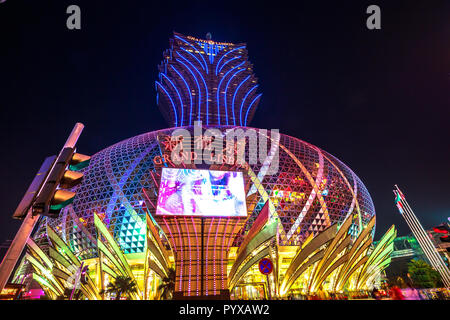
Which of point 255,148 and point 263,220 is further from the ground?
point 255,148

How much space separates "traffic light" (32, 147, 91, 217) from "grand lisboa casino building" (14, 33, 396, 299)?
1913 centimetres

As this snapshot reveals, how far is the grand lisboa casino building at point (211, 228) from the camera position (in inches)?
982

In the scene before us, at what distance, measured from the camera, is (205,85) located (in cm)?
7906

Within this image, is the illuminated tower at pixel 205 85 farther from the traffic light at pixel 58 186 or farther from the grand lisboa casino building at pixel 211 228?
the traffic light at pixel 58 186

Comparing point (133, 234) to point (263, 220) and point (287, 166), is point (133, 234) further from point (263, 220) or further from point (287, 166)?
point (287, 166)

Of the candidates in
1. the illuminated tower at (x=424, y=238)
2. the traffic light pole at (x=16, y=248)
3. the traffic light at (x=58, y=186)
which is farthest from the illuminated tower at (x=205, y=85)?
the traffic light pole at (x=16, y=248)

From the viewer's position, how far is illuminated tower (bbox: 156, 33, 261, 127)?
75312 mm

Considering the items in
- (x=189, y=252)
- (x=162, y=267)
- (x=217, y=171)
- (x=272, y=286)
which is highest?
(x=217, y=171)

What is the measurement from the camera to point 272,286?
35.6 metres

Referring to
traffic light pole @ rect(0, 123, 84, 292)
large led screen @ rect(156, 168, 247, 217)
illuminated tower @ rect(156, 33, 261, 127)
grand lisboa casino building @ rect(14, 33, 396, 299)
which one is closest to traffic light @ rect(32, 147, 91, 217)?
traffic light pole @ rect(0, 123, 84, 292)

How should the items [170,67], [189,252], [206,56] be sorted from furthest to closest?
[206,56]
[170,67]
[189,252]

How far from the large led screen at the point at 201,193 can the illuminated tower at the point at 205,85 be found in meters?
49.0

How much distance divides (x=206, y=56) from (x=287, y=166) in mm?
59507

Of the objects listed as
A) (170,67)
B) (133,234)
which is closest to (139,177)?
(133,234)
